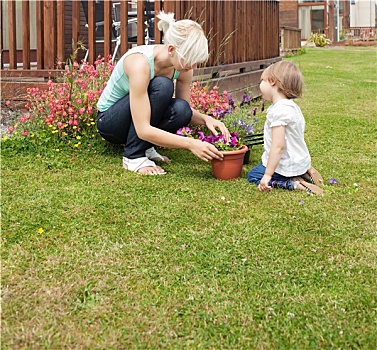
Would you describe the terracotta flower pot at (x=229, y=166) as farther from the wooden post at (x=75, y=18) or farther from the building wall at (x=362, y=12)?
the building wall at (x=362, y=12)

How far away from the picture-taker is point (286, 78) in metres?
3.14

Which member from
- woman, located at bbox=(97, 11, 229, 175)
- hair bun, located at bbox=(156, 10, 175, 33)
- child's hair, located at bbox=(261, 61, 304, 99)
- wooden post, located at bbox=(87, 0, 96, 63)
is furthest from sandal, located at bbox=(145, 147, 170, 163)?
wooden post, located at bbox=(87, 0, 96, 63)

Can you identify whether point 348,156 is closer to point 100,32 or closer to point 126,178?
point 126,178

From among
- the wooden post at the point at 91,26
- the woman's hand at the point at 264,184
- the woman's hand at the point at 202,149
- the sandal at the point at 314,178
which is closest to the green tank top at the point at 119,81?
the woman's hand at the point at 202,149

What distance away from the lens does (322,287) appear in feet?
6.45

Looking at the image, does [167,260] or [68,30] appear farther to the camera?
[68,30]

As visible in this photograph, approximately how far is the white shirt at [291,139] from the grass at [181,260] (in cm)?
18

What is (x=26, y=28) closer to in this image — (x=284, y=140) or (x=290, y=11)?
(x=284, y=140)

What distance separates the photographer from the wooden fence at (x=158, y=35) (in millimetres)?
4980

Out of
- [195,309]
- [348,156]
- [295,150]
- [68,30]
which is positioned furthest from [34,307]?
[68,30]

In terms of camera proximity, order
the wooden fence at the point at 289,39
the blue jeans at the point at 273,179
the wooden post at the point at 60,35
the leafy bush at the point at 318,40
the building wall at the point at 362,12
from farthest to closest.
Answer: the building wall at the point at 362,12
the leafy bush at the point at 318,40
the wooden fence at the point at 289,39
the wooden post at the point at 60,35
the blue jeans at the point at 273,179

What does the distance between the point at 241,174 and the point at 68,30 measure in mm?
6931

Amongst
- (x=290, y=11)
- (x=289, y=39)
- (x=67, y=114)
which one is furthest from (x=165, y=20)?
(x=290, y=11)

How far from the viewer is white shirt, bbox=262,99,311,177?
10.1ft
